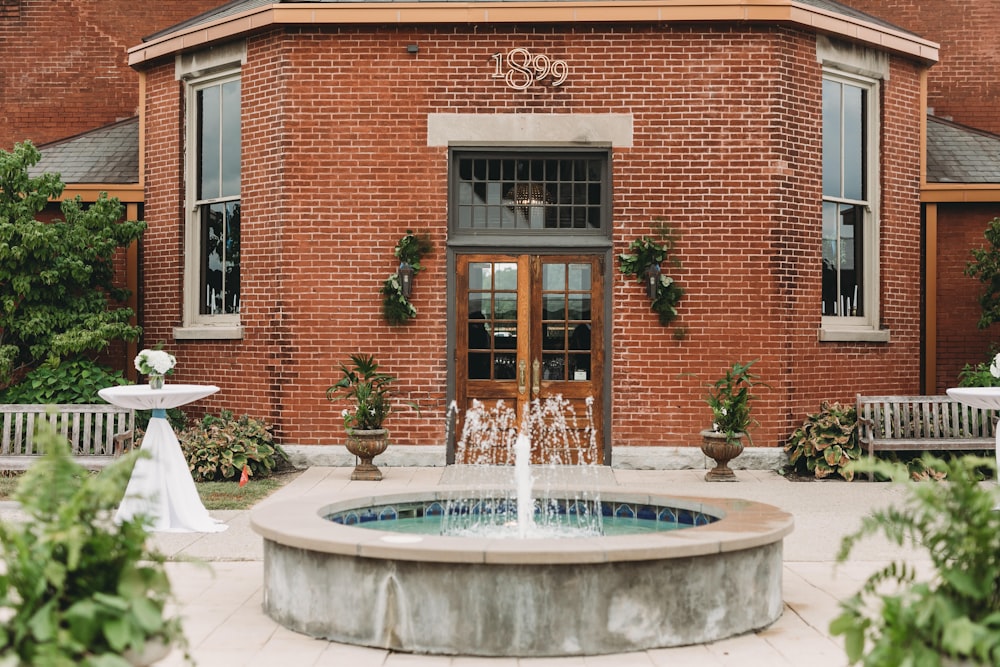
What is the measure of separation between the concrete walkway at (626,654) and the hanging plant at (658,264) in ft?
6.74

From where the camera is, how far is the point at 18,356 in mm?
13430

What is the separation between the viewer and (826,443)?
40.1 ft

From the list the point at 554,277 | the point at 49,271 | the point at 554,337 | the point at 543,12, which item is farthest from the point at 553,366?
the point at 49,271

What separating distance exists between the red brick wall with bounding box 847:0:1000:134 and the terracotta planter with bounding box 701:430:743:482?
27.3ft

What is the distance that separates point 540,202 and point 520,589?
26.2 feet

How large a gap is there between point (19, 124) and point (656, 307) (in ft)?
36.4

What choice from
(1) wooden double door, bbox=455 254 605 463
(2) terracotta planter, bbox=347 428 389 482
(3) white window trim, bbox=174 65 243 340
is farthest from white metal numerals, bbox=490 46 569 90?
(2) terracotta planter, bbox=347 428 389 482

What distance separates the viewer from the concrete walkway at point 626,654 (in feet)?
17.8

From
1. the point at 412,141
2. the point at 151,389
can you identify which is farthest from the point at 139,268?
the point at 151,389

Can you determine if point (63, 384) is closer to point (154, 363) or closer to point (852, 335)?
point (154, 363)

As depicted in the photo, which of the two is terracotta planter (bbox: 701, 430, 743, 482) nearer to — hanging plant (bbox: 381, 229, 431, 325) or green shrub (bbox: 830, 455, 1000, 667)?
hanging plant (bbox: 381, 229, 431, 325)

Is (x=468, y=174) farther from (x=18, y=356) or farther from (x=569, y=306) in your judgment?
(x=18, y=356)

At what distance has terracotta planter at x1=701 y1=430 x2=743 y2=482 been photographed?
11.6 metres

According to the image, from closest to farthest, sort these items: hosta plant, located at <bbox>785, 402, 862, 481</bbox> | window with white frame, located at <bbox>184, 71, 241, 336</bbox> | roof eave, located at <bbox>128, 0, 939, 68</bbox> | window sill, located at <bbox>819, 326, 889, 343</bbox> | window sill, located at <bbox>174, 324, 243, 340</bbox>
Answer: hosta plant, located at <bbox>785, 402, 862, 481</bbox>, roof eave, located at <bbox>128, 0, 939, 68</bbox>, window sill, located at <bbox>819, 326, 889, 343</bbox>, window sill, located at <bbox>174, 324, 243, 340</bbox>, window with white frame, located at <bbox>184, 71, 241, 336</bbox>
